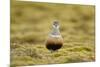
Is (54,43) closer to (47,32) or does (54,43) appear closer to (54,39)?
(54,39)

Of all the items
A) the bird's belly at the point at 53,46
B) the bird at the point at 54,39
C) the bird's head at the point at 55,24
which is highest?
the bird's head at the point at 55,24

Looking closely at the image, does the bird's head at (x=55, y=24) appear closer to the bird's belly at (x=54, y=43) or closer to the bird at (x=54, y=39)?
the bird at (x=54, y=39)

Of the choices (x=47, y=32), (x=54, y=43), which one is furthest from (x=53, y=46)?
(x=47, y=32)

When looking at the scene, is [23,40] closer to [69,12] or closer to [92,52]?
[69,12]

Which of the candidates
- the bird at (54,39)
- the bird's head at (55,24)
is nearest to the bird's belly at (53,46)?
the bird at (54,39)

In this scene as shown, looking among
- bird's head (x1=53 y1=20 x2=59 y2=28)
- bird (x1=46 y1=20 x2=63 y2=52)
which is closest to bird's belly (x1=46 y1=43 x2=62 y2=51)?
bird (x1=46 y1=20 x2=63 y2=52)
